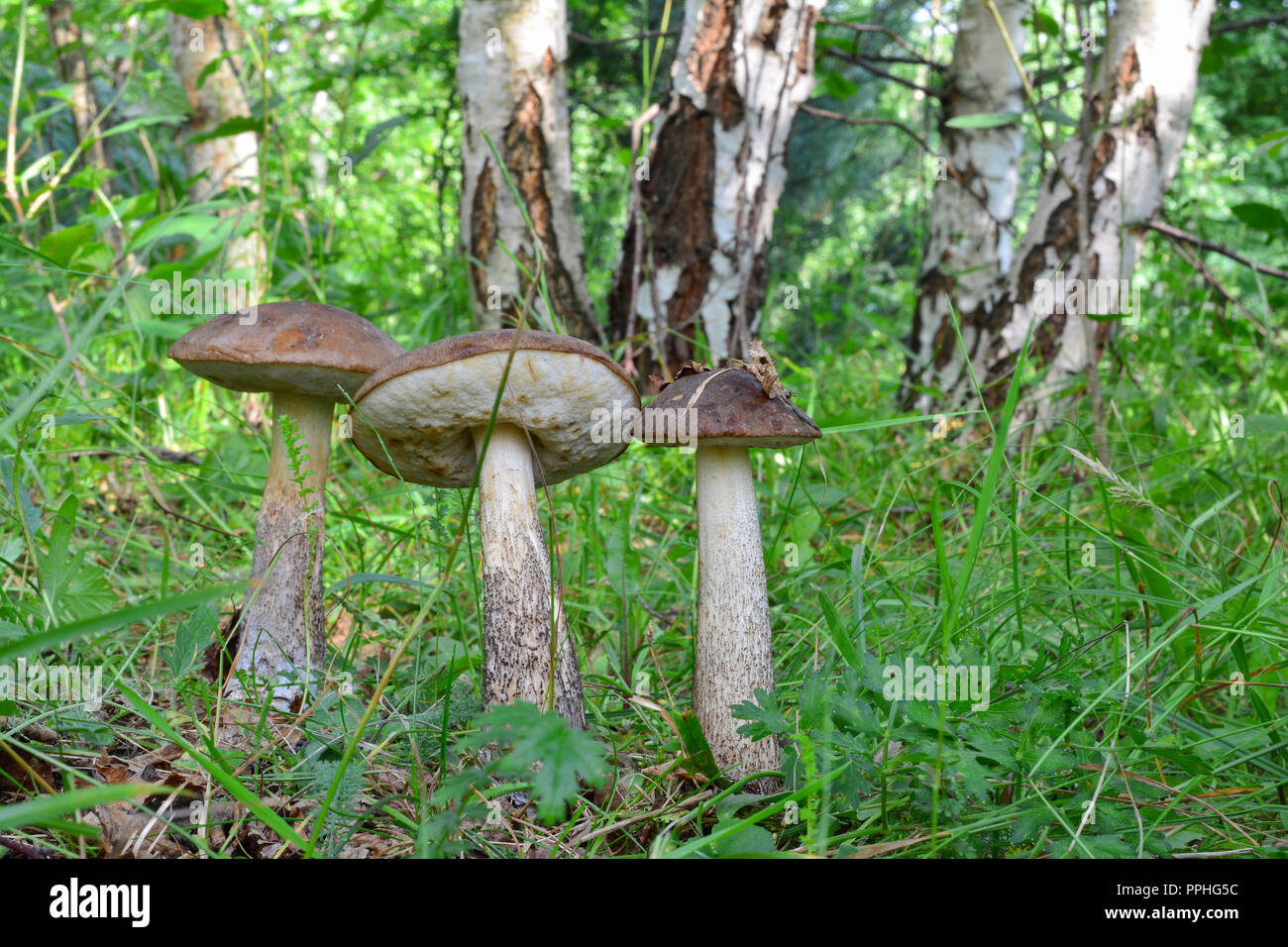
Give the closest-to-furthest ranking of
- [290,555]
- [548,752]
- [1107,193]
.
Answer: [548,752] < [290,555] < [1107,193]

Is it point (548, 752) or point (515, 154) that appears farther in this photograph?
point (515, 154)

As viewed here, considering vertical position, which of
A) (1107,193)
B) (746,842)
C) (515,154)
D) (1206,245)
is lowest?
(746,842)

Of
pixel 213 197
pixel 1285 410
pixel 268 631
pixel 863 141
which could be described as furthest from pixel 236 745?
pixel 863 141

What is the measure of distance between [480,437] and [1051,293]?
110 inches

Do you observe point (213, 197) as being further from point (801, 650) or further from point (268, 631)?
point (801, 650)

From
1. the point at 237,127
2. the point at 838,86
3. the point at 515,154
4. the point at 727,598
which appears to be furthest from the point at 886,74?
the point at 727,598

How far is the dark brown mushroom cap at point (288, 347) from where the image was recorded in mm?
1734

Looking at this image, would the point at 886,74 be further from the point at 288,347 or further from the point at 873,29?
the point at 288,347

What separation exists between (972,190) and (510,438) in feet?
11.6

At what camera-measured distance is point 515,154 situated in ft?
11.6

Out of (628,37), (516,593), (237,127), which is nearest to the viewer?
(516,593)

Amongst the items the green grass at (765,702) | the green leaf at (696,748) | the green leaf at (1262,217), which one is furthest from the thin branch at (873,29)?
the green leaf at (696,748)

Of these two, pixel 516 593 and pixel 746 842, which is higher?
pixel 516 593

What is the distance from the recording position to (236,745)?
173 cm
